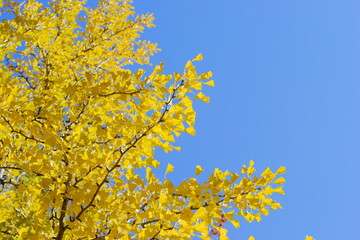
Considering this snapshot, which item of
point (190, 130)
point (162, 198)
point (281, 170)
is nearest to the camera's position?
point (162, 198)

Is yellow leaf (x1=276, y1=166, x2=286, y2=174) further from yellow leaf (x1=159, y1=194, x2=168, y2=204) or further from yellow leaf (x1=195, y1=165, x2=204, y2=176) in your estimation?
yellow leaf (x1=159, y1=194, x2=168, y2=204)

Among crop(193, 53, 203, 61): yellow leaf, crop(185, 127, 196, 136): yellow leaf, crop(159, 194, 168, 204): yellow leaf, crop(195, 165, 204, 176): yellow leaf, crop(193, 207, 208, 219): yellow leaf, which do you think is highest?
crop(193, 53, 203, 61): yellow leaf

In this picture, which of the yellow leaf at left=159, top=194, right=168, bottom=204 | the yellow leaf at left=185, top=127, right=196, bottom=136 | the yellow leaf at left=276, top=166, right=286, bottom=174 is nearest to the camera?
the yellow leaf at left=159, top=194, right=168, bottom=204

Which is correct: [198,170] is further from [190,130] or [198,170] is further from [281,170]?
[281,170]

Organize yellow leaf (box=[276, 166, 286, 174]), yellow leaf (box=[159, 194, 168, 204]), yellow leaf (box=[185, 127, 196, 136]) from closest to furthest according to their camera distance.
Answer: yellow leaf (box=[159, 194, 168, 204]) < yellow leaf (box=[276, 166, 286, 174]) < yellow leaf (box=[185, 127, 196, 136])

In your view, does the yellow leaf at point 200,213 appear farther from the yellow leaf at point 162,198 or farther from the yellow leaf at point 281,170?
the yellow leaf at point 281,170

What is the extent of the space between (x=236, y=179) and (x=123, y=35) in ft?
13.3

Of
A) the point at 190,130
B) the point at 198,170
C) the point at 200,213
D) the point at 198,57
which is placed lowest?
the point at 200,213

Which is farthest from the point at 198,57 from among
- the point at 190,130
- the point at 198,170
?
the point at 198,170

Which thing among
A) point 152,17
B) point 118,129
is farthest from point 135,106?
point 152,17

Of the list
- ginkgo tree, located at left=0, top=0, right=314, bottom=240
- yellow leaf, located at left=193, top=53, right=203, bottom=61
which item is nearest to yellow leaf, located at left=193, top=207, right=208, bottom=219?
ginkgo tree, located at left=0, top=0, right=314, bottom=240

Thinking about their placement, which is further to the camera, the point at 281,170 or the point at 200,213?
the point at 281,170

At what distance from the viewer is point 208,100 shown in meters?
2.10

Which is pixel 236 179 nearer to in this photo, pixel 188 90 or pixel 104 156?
pixel 188 90
